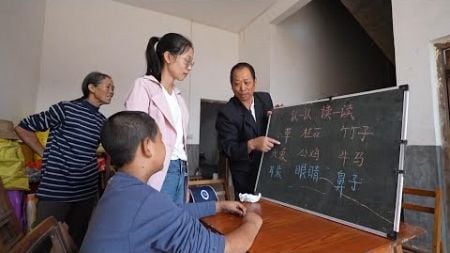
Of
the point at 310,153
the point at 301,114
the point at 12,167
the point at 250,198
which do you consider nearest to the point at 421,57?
the point at 301,114

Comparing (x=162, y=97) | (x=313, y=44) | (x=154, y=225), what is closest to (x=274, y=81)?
(x=313, y=44)

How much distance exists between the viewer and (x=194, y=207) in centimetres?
107

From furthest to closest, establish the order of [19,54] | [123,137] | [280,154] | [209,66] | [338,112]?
1. [209,66]
2. [19,54]
3. [280,154]
4. [338,112]
5. [123,137]

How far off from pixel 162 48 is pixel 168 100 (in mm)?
249

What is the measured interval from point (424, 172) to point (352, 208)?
3.90ft

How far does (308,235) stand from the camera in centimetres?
87

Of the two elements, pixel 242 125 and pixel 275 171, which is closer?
pixel 275 171

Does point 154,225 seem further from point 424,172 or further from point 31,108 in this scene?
point 31,108

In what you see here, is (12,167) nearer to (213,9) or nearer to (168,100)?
(168,100)

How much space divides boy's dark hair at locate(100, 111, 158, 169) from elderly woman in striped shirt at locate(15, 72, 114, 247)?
95cm

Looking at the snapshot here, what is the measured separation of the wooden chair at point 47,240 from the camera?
609 millimetres

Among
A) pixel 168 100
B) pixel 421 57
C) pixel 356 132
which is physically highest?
pixel 421 57

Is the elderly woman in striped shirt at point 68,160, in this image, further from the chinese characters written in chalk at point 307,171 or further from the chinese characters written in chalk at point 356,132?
the chinese characters written in chalk at point 356,132

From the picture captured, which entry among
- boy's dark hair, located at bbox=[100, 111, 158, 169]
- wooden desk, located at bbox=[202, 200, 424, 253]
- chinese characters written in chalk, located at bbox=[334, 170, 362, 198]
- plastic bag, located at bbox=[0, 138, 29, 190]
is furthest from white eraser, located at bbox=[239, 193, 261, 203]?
plastic bag, located at bbox=[0, 138, 29, 190]
